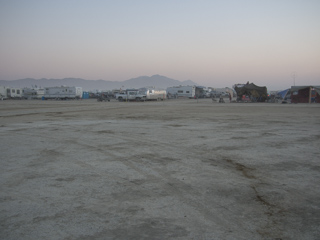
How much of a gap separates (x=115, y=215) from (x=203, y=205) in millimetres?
1099

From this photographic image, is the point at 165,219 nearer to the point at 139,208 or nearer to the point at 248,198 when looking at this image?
the point at 139,208

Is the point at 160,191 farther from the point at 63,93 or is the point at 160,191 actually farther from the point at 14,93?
the point at 14,93

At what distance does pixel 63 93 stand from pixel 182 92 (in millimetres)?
25223

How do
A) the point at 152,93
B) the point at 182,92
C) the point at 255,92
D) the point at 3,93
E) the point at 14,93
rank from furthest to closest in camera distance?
the point at 14,93, the point at 182,92, the point at 3,93, the point at 152,93, the point at 255,92

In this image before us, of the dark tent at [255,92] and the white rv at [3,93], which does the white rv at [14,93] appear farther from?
the dark tent at [255,92]

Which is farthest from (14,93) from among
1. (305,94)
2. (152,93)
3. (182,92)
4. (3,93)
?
(305,94)

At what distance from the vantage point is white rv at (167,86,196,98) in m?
62.7

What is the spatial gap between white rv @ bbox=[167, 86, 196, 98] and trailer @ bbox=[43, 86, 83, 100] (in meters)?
19.8

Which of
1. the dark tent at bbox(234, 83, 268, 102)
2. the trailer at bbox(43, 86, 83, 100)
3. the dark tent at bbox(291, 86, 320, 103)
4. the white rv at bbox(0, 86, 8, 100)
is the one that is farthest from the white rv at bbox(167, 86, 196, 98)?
the white rv at bbox(0, 86, 8, 100)

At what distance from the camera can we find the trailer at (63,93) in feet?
191

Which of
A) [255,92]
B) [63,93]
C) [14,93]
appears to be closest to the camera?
[255,92]

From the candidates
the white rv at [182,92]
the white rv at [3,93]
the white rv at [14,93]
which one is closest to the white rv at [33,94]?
the white rv at [14,93]

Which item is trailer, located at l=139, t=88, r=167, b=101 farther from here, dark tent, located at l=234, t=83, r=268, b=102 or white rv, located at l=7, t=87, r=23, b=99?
white rv, located at l=7, t=87, r=23, b=99

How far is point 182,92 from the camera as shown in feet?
209
